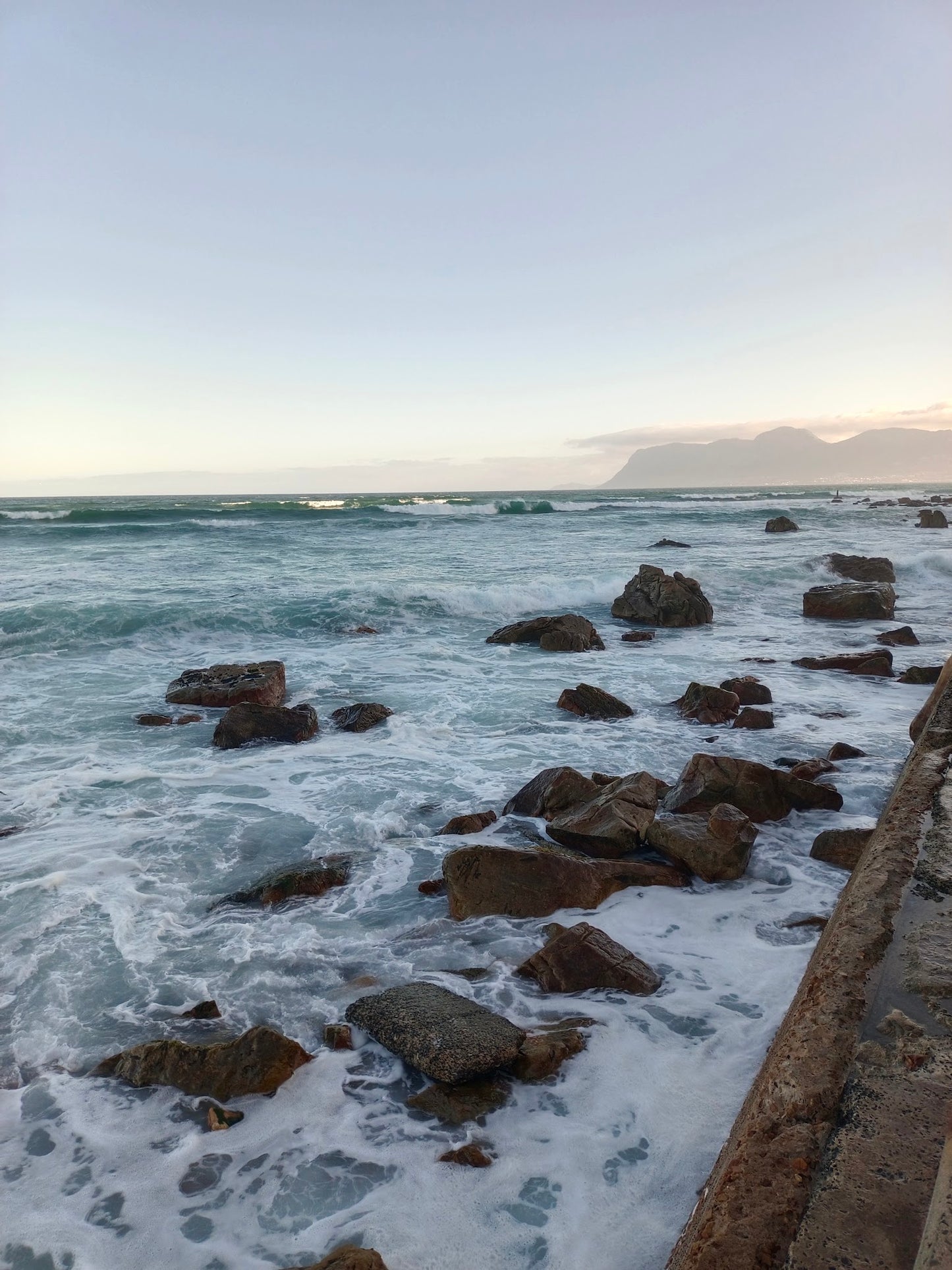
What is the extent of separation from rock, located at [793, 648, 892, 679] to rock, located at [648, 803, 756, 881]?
5.63 metres

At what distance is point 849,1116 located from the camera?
1.67m

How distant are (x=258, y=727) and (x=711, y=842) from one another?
4.76m

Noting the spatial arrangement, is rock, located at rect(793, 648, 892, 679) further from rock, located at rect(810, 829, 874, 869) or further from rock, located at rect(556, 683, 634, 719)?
rock, located at rect(810, 829, 874, 869)

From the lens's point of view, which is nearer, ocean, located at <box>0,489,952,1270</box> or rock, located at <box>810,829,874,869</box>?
ocean, located at <box>0,489,952,1270</box>

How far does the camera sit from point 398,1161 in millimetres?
2660

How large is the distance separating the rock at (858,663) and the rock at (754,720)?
8.93 ft

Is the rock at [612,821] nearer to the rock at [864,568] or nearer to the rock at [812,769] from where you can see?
the rock at [812,769]

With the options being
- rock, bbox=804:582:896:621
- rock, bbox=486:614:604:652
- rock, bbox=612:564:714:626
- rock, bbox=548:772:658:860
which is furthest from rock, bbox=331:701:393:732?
rock, bbox=804:582:896:621

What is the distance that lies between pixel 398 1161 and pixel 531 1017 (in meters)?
0.89

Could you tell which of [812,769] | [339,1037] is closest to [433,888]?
[339,1037]

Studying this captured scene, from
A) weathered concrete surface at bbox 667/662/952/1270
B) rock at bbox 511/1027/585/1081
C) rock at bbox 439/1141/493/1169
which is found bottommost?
rock at bbox 439/1141/493/1169

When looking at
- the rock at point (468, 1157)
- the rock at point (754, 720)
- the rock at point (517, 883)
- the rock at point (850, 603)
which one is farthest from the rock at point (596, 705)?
the rock at point (850, 603)

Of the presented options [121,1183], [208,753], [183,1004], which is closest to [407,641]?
[208,753]

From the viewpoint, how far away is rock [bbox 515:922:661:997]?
3.54m
